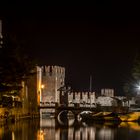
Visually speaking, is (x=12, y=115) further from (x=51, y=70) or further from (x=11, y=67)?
(x=51, y=70)

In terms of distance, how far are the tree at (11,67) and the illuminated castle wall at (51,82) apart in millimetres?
18437

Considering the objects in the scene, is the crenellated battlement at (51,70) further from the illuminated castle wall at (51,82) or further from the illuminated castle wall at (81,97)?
the illuminated castle wall at (81,97)

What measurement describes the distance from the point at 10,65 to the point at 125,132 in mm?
15223

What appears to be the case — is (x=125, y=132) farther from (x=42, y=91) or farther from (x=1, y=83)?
(x=42, y=91)

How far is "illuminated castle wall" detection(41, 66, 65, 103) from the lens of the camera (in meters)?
76.3

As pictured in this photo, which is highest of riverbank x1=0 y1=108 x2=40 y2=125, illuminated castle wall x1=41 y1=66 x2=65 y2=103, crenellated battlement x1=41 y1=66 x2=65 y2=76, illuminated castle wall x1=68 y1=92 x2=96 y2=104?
crenellated battlement x1=41 y1=66 x2=65 y2=76

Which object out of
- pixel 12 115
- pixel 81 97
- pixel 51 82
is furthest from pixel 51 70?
pixel 12 115

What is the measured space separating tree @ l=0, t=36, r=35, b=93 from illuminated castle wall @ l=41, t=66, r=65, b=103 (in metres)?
18.4

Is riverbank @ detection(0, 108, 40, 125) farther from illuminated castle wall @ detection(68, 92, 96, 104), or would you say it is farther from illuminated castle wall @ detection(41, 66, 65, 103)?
illuminated castle wall @ detection(68, 92, 96, 104)

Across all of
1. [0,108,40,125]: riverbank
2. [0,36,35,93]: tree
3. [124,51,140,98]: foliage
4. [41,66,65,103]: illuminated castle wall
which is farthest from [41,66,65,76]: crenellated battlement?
[0,36,35,93]: tree

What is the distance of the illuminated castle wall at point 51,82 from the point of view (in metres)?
76.3

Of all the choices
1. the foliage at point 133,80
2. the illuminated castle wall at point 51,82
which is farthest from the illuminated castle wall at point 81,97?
the foliage at point 133,80

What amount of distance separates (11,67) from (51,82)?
78.2 ft

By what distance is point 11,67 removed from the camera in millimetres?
54344
